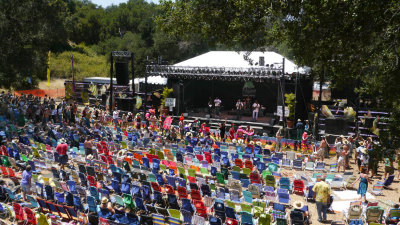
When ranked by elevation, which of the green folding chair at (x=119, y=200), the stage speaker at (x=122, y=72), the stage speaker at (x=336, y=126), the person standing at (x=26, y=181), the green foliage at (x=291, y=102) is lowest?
the green folding chair at (x=119, y=200)

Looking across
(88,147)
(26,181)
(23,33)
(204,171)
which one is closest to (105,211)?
(26,181)

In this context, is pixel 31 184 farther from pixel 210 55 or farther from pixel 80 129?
pixel 210 55

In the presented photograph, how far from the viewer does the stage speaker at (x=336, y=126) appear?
21.1 meters

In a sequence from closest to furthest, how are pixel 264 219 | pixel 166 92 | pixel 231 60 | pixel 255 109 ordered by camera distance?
pixel 264 219 → pixel 255 109 → pixel 231 60 → pixel 166 92

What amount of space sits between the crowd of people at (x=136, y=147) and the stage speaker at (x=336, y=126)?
1.44 m

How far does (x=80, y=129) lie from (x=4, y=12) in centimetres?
Result: 921

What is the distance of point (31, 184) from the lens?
459 inches

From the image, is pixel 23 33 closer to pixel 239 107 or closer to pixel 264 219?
pixel 239 107

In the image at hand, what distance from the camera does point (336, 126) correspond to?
21234 mm

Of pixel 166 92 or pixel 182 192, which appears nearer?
pixel 182 192

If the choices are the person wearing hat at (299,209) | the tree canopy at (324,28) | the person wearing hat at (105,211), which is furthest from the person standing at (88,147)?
the person wearing hat at (299,209)

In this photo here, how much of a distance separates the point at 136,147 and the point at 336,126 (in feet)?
34.1

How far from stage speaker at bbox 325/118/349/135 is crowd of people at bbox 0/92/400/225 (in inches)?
56.7

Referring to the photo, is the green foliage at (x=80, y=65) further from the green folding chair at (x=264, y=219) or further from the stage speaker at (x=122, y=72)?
the green folding chair at (x=264, y=219)
